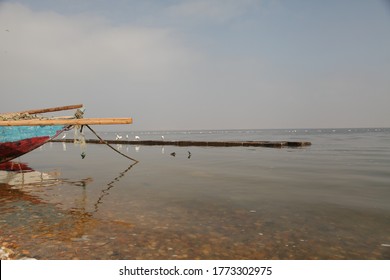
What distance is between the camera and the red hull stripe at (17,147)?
52.2 ft

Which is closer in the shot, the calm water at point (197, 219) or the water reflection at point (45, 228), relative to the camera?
the water reflection at point (45, 228)

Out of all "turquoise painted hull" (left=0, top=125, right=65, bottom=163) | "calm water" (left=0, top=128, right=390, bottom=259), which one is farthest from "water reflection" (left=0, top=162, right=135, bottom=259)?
"turquoise painted hull" (left=0, top=125, right=65, bottom=163)

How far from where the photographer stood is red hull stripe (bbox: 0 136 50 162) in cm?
1591

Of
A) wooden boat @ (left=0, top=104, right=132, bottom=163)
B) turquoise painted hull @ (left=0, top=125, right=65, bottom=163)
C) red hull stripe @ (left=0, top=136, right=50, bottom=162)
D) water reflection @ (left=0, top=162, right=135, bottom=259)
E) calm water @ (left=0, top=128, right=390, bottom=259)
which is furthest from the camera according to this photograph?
red hull stripe @ (left=0, top=136, right=50, bottom=162)

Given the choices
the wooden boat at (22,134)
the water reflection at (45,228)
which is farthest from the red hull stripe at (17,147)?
the water reflection at (45,228)

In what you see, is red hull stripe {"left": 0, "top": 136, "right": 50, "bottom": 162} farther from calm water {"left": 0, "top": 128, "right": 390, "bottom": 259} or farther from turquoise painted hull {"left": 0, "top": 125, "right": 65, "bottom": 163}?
calm water {"left": 0, "top": 128, "right": 390, "bottom": 259}

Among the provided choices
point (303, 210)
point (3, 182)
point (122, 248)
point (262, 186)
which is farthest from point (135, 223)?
point (3, 182)

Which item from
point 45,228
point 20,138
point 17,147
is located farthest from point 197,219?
point 17,147

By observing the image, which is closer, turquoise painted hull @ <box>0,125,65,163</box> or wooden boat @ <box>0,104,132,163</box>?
wooden boat @ <box>0,104,132,163</box>

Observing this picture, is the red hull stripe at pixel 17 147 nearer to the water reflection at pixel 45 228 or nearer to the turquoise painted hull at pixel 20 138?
the turquoise painted hull at pixel 20 138

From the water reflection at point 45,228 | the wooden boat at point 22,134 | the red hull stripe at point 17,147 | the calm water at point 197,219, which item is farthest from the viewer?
the red hull stripe at point 17,147

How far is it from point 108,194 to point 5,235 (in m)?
4.63

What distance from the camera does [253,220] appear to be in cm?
731

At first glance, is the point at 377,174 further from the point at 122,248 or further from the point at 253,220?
the point at 122,248
